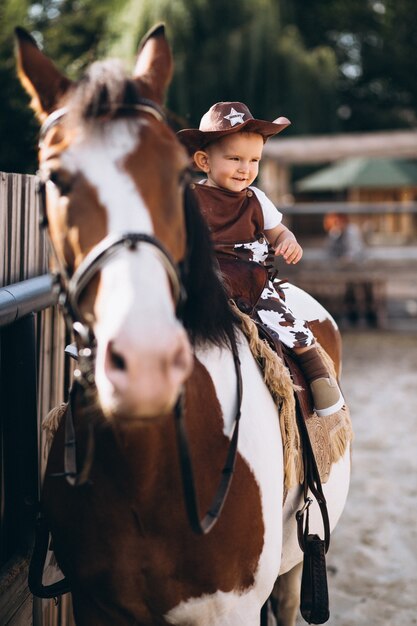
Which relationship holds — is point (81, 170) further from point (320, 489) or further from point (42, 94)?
point (320, 489)

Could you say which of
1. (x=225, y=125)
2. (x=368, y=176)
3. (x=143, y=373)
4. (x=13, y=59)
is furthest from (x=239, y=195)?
(x=368, y=176)

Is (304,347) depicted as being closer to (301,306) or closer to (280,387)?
(280,387)

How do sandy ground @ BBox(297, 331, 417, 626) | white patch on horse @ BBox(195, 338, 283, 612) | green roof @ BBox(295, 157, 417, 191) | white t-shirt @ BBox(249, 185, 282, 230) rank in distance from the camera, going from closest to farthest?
white patch on horse @ BBox(195, 338, 283, 612)
white t-shirt @ BBox(249, 185, 282, 230)
sandy ground @ BBox(297, 331, 417, 626)
green roof @ BBox(295, 157, 417, 191)

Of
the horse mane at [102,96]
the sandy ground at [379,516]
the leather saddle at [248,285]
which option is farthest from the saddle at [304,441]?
the sandy ground at [379,516]

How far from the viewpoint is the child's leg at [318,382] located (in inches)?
98.3

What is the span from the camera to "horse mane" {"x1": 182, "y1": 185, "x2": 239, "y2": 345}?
5.54 ft

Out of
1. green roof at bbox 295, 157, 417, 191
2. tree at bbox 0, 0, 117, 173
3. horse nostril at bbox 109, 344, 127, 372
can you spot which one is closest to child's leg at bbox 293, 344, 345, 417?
tree at bbox 0, 0, 117, 173

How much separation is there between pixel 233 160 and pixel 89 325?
39.3 inches

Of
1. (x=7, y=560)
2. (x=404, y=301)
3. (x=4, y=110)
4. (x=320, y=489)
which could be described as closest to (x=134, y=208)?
(x=320, y=489)

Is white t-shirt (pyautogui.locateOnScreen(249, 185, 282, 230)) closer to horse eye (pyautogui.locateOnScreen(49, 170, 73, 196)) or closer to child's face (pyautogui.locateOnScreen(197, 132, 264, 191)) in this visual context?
child's face (pyautogui.locateOnScreen(197, 132, 264, 191))

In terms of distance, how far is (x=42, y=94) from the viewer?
1.66 metres

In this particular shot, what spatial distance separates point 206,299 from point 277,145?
10.4 meters

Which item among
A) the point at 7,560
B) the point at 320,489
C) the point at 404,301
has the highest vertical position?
the point at 320,489

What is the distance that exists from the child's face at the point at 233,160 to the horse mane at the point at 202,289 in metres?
0.51
